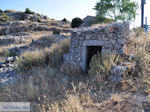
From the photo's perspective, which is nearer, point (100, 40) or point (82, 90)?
point (82, 90)

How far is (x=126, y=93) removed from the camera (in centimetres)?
311

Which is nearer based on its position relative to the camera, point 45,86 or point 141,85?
point 141,85

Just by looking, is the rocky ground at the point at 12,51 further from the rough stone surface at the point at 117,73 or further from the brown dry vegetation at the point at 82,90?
the rough stone surface at the point at 117,73

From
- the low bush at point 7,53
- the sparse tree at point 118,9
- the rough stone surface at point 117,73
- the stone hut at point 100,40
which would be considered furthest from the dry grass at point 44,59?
the sparse tree at point 118,9

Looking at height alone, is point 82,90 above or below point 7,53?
below

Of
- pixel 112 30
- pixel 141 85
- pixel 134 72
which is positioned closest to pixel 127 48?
pixel 112 30

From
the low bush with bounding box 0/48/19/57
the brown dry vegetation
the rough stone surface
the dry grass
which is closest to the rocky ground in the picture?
the low bush with bounding box 0/48/19/57

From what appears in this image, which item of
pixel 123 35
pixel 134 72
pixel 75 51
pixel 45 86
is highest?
pixel 123 35

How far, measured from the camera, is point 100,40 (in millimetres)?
4898

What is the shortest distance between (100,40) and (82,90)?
2.19 meters

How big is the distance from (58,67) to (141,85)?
337 centimetres

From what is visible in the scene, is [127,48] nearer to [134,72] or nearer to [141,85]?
[134,72]

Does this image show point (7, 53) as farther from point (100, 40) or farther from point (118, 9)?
point (118, 9)

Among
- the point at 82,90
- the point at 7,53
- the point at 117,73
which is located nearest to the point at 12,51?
the point at 7,53
